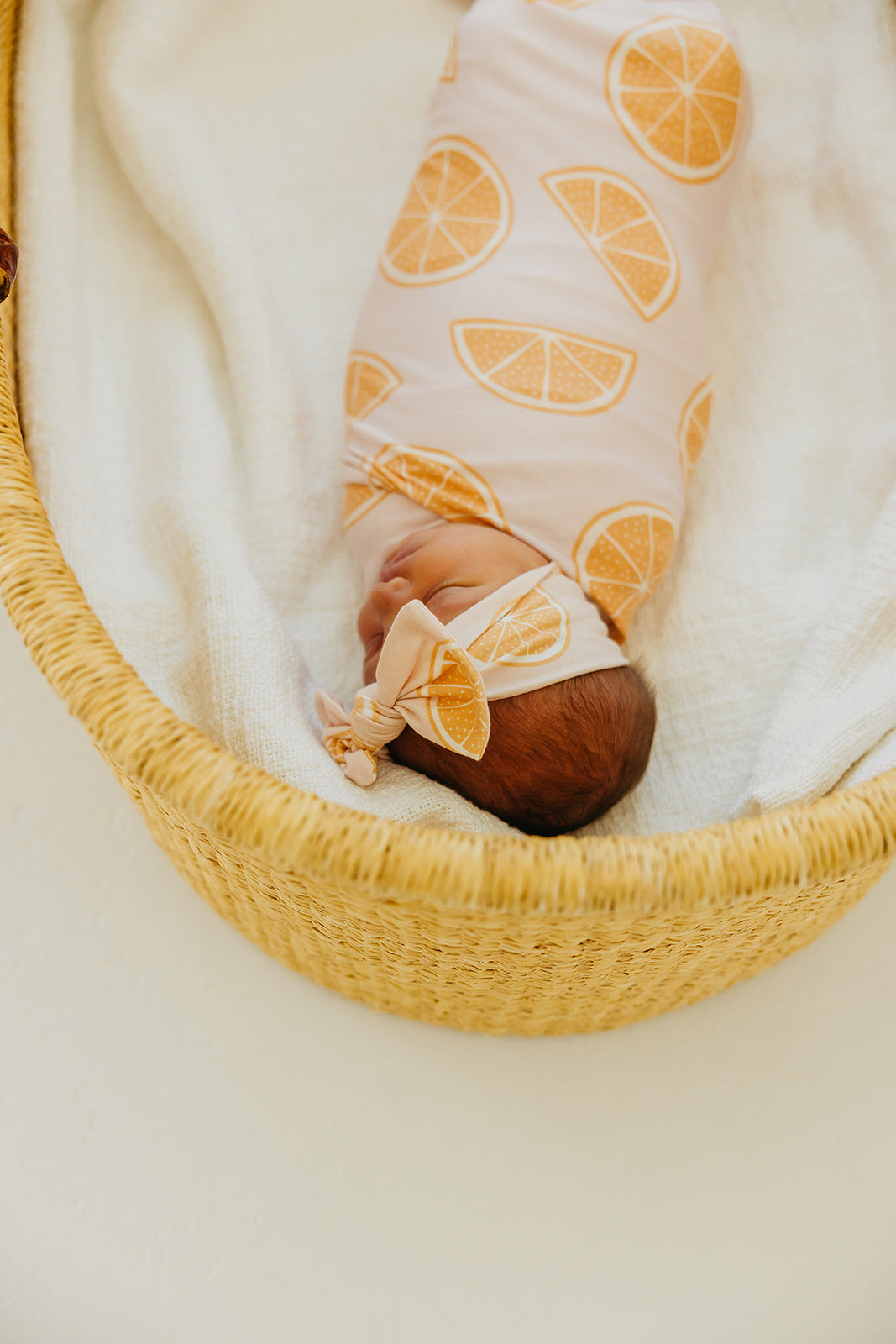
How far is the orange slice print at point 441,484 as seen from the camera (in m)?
0.86

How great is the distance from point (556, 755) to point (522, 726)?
3cm

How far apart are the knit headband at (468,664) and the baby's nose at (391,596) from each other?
0.08 metres

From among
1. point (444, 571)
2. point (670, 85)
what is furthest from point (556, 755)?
point (670, 85)

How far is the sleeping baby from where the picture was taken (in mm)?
772

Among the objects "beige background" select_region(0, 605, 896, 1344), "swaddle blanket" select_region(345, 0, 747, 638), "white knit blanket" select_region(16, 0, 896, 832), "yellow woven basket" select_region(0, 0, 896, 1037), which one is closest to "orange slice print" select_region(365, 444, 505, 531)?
"swaddle blanket" select_region(345, 0, 747, 638)

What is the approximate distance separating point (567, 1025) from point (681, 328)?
0.61m

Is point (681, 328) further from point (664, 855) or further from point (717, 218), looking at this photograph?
point (664, 855)

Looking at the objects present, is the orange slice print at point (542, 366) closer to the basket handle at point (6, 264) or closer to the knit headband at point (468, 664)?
the knit headband at point (468, 664)

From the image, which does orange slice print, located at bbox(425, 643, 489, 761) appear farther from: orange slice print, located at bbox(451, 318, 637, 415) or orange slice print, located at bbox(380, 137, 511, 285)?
orange slice print, located at bbox(380, 137, 511, 285)

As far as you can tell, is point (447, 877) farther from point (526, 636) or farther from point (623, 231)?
point (623, 231)

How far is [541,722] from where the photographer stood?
0.75 meters

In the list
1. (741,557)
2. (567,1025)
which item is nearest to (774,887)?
(567,1025)

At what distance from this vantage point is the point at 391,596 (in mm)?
852

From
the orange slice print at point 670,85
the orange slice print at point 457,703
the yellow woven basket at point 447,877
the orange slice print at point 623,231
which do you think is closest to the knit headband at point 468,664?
the orange slice print at point 457,703
